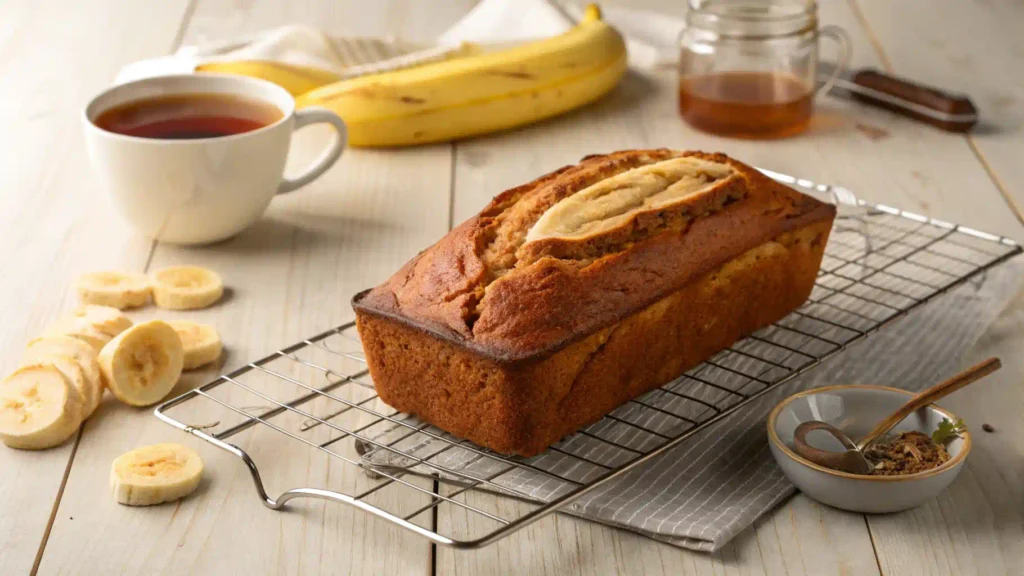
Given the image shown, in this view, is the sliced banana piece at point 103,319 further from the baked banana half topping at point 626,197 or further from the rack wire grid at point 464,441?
the baked banana half topping at point 626,197

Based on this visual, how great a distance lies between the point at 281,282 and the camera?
2.17 m

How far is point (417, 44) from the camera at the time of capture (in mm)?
3037

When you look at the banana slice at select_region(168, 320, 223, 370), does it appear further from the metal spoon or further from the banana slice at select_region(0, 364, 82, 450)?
the metal spoon

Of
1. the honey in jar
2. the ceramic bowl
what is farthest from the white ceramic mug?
the ceramic bowl

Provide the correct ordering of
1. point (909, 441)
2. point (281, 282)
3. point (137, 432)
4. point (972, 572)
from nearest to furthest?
point (972, 572), point (909, 441), point (137, 432), point (281, 282)

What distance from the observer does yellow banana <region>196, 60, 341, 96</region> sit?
2719 mm

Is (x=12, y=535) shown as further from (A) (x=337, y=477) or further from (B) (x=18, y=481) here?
(A) (x=337, y=477)

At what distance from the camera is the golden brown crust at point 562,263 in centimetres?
150

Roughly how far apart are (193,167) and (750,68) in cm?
131

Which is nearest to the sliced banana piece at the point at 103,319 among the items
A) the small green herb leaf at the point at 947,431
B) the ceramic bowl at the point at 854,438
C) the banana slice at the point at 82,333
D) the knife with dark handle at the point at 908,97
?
the banana slice at the point at 82,333

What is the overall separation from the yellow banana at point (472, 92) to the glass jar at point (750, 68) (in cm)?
24

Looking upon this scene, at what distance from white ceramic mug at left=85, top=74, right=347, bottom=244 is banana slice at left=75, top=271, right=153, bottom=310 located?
16 centimetres

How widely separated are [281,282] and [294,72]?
76 cm

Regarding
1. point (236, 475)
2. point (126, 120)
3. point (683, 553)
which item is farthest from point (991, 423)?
point (126, 120)
